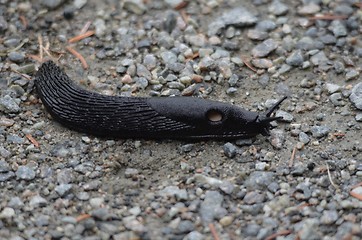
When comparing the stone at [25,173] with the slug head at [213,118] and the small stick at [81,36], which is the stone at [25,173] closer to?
the slug head at [213,118]

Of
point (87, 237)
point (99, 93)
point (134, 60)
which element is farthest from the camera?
point (134, 60)

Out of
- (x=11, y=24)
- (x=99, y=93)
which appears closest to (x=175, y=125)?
(x=99, y=93)

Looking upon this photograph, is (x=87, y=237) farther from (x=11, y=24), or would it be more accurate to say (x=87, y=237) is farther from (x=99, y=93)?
(x=11, y=24)

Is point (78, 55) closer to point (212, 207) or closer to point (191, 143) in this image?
point (191, 143)

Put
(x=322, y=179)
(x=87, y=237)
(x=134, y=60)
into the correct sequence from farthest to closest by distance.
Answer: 1. (x=134, y=60)
2. (x=322, y=179)
3. (x=87, y=237)

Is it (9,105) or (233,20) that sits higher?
(233,20)

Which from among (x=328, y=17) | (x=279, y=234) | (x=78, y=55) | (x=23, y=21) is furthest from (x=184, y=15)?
(x=279, y=234)

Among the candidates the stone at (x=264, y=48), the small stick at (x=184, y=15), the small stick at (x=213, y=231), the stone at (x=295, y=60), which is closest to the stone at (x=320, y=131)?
the stone at (x=295, y=60)
